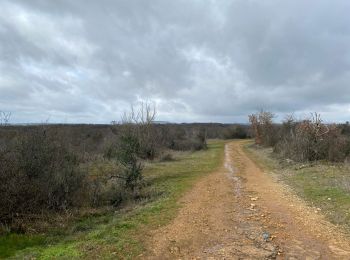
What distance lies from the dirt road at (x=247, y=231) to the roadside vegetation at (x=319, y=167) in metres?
0.78

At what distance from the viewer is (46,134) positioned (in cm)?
1524

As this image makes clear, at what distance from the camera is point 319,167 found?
23.1 m

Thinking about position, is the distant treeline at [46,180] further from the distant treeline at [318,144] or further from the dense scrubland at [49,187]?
the distant treeline at [318,144]

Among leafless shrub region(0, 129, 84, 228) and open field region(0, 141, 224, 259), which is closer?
open field region(0, 141, 224, 259)

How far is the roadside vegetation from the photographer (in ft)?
41.6

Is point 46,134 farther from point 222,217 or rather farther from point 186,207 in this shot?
point 222,217

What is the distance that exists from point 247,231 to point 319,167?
15.4m

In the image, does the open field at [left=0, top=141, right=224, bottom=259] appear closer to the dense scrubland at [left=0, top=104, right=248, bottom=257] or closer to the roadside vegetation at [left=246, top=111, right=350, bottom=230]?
the dense scrubland at [left=0, top=104, right=248, bottom=257]

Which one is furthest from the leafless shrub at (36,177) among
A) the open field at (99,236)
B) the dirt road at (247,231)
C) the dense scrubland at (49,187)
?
the dirt road at (247,231)

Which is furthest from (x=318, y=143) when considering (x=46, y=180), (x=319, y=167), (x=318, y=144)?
(x=46, y=180)

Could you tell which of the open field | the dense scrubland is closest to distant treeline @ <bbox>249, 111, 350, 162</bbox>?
the dense scrubland

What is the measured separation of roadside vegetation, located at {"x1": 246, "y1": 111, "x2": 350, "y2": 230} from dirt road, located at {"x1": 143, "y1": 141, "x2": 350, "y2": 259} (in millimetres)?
777

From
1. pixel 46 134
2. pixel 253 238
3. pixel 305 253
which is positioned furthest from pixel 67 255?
pixel 46 134

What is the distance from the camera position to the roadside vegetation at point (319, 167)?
12.7m
